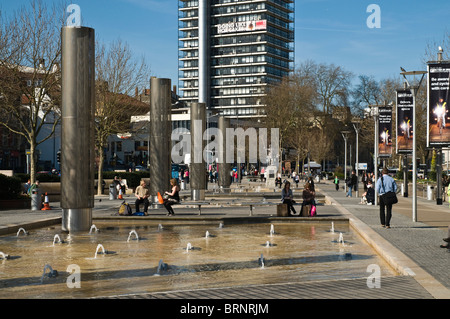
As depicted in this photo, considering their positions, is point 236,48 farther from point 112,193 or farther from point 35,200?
point 35,200

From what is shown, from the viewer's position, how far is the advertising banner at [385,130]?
36.2 metres

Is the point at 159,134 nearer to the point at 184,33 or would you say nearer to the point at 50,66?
the point at 50,66

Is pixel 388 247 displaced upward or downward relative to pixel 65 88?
downward

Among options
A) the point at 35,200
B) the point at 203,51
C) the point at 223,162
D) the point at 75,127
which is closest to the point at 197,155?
the point at 35,200

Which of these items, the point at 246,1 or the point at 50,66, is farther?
the point at 246,1

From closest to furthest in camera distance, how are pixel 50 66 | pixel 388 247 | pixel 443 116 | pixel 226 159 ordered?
pixel 388 247, pixel 443 116, pixel 50 66, pixel 226 159

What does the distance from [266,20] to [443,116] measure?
113080 millimetres

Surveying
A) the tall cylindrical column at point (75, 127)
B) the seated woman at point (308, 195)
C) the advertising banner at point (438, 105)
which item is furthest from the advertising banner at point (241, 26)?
the tall cylindrical column at point (75, 127)

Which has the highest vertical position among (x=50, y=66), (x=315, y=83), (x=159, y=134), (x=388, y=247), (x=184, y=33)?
(x=184, y=33)

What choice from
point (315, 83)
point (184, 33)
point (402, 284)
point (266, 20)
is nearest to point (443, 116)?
point (402, 284)

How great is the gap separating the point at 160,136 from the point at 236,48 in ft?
381

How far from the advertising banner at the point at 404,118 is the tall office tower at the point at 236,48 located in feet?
326
